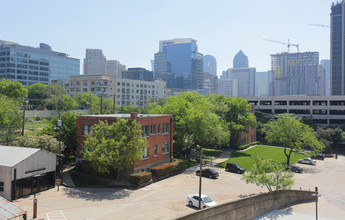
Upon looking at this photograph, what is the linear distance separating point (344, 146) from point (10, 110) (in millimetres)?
95699

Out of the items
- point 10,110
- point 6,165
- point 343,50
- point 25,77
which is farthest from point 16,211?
point 343,50

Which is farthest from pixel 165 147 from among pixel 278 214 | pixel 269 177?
pixel 278 214

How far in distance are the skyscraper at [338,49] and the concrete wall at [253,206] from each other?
172m

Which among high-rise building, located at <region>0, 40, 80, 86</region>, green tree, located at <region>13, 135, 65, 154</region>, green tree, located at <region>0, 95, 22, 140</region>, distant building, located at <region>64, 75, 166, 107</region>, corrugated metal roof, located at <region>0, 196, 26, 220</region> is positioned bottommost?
corrugated metal roof, located at <region>0, 196, 26, 220</region>

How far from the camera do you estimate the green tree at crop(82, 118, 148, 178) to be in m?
36.3

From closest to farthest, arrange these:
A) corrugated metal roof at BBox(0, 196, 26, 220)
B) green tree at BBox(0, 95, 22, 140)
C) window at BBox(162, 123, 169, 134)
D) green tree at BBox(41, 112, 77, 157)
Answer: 1. corrugated metal roof at BBox(0, 196, 26, 220)
2. green tree at BBox(41, 112, 77, 157)
3. green tree at BBox(0, 95, 22, 140)
4. window at BBox(162, 123, 169, 134)

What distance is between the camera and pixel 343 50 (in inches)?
7259

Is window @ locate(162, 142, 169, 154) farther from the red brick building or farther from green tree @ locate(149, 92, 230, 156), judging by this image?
green tree @ locate(149, 92, 230, 156)

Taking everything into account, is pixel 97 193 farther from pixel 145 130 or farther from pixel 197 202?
pixel 197 202

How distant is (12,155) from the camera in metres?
32.9

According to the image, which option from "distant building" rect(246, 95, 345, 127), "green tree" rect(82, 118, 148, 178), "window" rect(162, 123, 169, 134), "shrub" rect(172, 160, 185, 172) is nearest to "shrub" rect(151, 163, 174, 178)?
"shrub" rect(172, 160, 185, 172)

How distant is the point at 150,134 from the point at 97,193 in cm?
1304

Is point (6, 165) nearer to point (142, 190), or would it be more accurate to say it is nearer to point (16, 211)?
point (16, 211)

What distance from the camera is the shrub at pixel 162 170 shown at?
4341 centimetres
